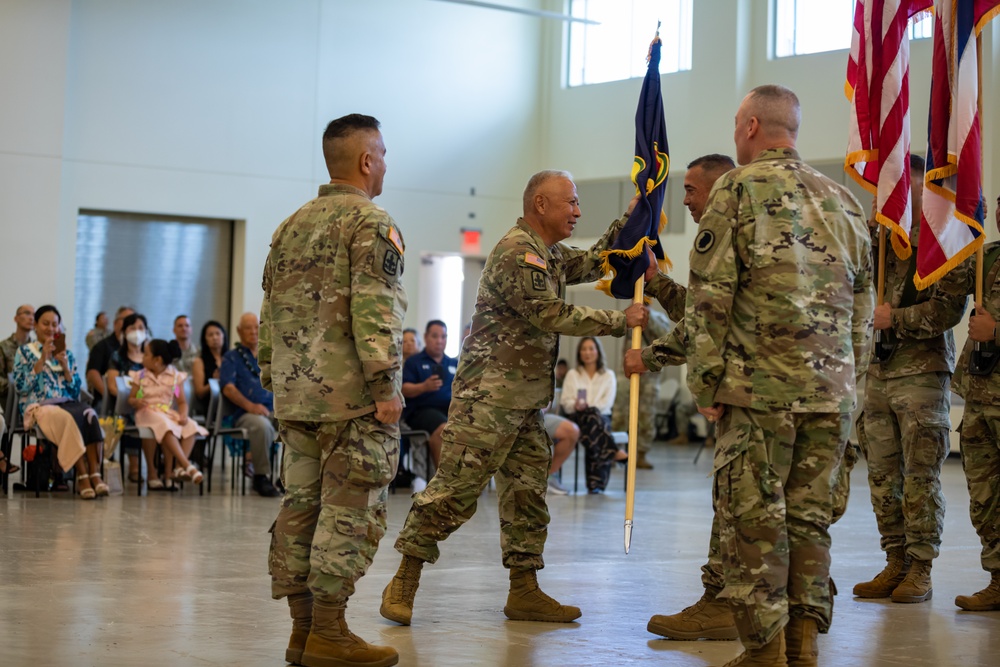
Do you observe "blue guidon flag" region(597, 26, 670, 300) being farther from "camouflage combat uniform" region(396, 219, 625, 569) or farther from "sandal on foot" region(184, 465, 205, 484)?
"sandal on foot" region(184, 465, 205, 484)

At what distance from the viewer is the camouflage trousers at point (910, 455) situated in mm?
5525

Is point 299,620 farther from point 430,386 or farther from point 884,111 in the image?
point 430,386

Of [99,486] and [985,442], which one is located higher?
[985,442]

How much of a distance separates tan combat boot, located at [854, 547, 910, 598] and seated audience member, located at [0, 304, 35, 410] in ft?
23.1

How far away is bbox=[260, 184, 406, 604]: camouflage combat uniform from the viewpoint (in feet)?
13.4

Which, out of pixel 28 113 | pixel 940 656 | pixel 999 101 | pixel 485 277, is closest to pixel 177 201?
pixel 28 113

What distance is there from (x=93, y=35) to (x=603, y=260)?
12.5 meters

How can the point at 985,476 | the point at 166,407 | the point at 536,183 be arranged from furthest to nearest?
the point at 166,407
the point at 985,476
the point at 536,183

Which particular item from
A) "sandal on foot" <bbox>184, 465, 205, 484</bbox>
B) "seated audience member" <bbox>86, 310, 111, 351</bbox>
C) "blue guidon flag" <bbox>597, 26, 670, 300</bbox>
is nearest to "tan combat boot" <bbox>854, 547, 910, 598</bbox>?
"blue guidon flag" <bbox>597, 26, 670, 300</bbox>

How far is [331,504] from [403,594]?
3.15ft

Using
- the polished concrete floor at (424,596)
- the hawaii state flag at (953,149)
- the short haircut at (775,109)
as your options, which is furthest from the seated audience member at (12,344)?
the short haircut at (775,109)

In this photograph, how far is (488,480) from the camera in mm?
5000

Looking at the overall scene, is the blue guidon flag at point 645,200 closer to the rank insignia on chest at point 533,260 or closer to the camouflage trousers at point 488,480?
the rank insignia on chest at point 533,260

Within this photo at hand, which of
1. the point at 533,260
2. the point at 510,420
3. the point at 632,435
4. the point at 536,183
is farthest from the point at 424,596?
the point at 536,183
